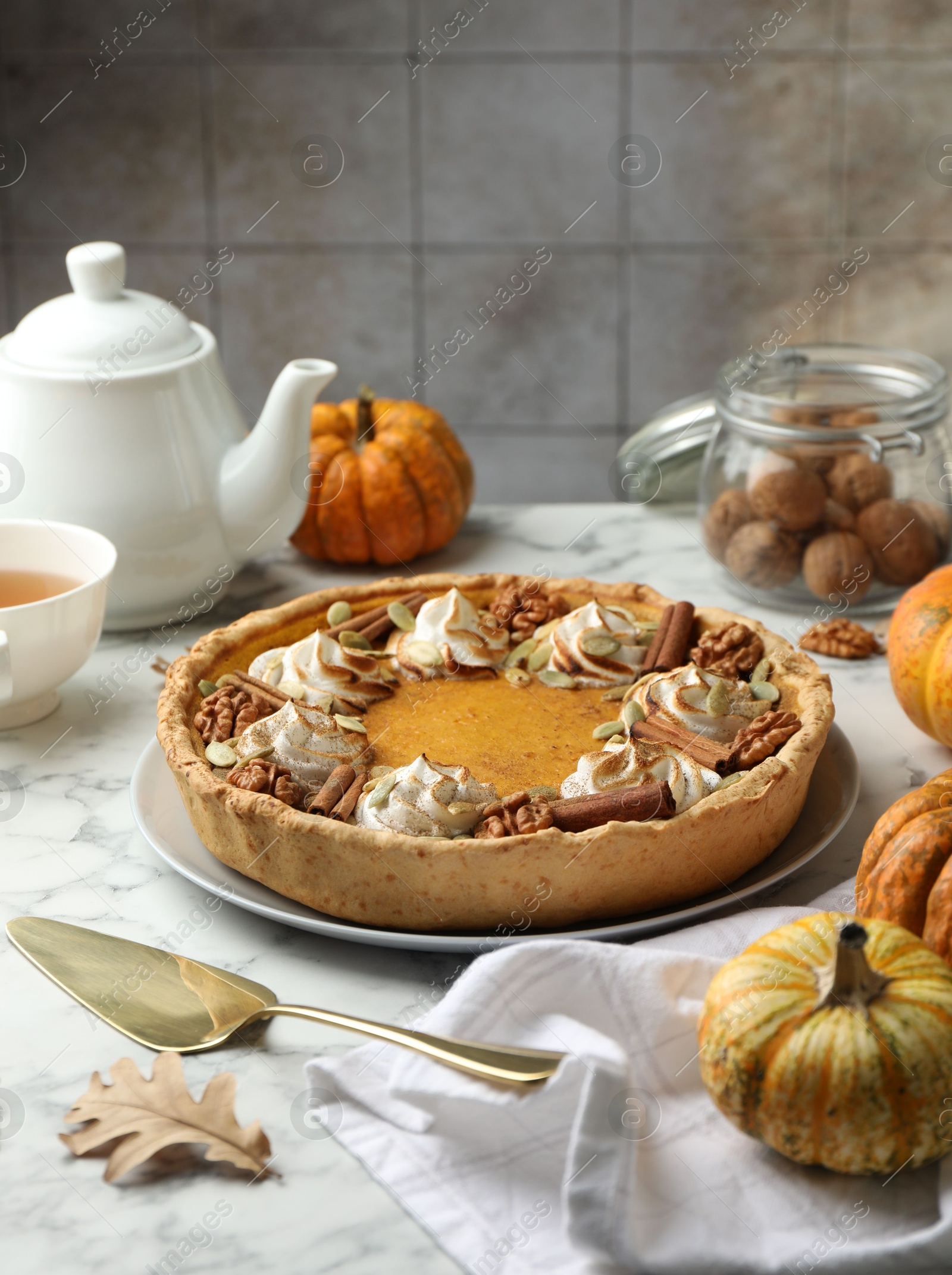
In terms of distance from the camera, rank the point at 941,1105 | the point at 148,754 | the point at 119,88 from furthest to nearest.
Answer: the point at 119,88 < the point at 148,754 < the point at 941,1105

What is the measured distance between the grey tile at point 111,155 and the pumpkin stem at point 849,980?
3282 millimetres

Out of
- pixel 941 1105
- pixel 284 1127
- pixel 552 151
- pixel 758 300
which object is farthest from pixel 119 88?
pixel 941 1105

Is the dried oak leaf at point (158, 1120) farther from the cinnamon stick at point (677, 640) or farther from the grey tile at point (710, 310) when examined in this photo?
the grey tile at point (710, 310)

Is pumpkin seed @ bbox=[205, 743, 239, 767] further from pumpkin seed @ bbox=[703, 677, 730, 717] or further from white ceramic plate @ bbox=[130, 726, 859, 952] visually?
pumpkin seed @ bbox=[703, 677, 730, 717]

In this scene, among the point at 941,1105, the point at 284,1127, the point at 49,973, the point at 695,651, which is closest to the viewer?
the point at 941,1105

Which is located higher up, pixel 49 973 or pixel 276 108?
pixel 276 108

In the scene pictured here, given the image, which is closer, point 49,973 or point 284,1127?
point 284,1127

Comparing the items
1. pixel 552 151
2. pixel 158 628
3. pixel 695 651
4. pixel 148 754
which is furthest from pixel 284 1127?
pixel 552 151

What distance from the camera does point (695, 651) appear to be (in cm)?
159

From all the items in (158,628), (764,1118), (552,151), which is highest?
(552,151)

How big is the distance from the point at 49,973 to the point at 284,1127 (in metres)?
0.31

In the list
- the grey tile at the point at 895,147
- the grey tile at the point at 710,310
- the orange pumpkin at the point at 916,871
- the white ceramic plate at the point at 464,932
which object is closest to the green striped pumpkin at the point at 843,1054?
the orange pumpkin at the point at 916,871

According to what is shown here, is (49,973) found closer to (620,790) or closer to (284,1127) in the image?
(284,1127)

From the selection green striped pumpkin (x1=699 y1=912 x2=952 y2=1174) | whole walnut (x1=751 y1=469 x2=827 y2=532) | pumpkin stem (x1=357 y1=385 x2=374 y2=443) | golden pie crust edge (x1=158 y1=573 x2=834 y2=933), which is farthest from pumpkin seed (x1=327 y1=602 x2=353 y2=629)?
green striped pumpkin (x1=699 y1=912 x2=952 y2=1174)
